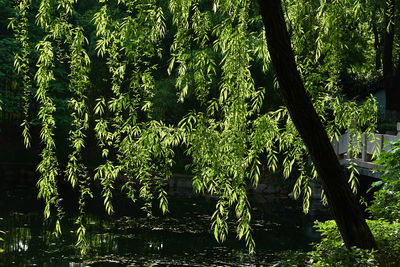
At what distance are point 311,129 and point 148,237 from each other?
9.17 metres

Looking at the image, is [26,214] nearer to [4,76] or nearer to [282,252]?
[4,76]

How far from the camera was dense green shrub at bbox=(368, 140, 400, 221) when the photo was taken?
6.48 metres

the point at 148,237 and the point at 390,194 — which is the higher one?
the point at 390,194

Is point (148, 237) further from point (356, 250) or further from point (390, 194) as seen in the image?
point (356, 250)

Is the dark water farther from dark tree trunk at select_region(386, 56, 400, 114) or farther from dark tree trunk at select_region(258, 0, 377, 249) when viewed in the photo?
dark tree trunk at select_region(386, 56, 400, 114)

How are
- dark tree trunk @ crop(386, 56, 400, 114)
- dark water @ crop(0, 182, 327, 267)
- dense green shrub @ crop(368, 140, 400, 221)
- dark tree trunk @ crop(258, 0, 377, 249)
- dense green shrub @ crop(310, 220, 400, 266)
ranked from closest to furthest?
dense green shrub @ crop(310, 220, 400, 266)
dark tree trunk @ crop(258, 0, 377, 249)
dense green shrub @ crop(368, 140, 400, 221)
dark water @ crop(0, 182, 327, 267)
dark tree trunk @ crop(386, 56, 400, 114)

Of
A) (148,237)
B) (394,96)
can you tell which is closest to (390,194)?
(148,237)

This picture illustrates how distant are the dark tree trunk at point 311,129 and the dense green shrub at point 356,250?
0.63 ft

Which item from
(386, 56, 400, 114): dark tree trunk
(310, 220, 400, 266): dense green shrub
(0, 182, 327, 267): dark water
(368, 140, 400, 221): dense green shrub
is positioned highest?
(386, 56, 400, 114): dark tree trunk

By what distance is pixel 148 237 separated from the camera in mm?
13203

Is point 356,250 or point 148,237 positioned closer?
point 356,250

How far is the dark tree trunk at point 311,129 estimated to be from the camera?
4.56 meters

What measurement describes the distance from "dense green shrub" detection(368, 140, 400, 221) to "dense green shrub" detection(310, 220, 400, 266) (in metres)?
0.97

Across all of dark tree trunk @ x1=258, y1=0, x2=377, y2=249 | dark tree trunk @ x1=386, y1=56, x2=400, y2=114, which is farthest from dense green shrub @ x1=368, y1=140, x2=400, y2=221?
dark tree trunk @ x1=386, y1=56, x2=400, y2=114
